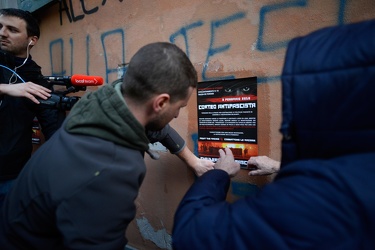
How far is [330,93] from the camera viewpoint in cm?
79

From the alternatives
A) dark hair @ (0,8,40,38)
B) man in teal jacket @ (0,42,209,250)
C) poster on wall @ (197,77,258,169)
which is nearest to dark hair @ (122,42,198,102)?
man in teal jacket @ (0,42,209,250)

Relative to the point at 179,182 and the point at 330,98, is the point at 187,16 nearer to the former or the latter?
the point at 179,182

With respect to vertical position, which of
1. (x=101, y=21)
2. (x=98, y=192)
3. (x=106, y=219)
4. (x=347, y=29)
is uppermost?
(x=101, y=21)

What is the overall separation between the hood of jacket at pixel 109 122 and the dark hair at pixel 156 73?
12cm

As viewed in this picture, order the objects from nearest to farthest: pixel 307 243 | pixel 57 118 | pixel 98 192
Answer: pixel 307 243 < pixel 98 192 < pixel 57 118

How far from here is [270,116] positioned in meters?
1.68

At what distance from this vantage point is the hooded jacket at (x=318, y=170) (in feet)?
2.17

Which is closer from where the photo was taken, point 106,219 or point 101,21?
point 106,219

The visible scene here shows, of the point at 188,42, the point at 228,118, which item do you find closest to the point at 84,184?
the point at 228,118

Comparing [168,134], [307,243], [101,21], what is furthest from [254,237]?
[101,21]

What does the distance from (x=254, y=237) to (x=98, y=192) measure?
575mm

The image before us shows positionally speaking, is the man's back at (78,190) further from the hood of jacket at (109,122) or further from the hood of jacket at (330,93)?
the hood of jacket at (330,93)

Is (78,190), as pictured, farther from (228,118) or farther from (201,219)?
(228,118)

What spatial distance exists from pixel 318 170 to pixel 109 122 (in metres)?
0.76
